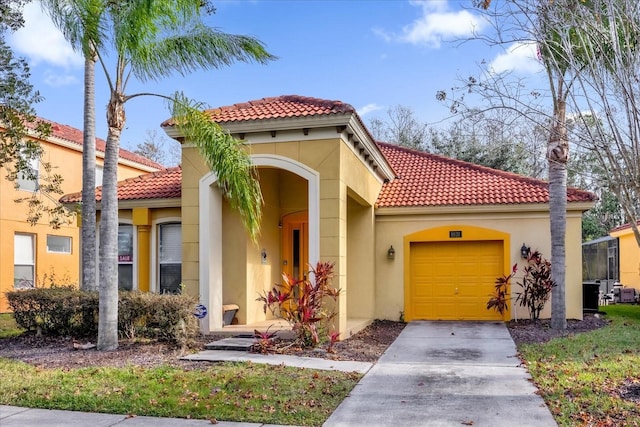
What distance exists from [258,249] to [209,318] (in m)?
2.14

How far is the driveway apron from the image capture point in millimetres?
6426

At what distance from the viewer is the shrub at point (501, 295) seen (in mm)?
14945

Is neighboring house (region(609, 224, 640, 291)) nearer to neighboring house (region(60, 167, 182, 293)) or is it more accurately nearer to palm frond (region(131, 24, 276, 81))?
neighboring house (region(60, 167, 182, 293))

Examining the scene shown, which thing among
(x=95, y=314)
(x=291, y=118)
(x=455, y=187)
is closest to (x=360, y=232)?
Answer: (x=455, y=187)

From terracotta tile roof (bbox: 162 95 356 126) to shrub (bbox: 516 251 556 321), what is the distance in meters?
6.78

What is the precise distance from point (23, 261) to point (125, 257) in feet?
21.5

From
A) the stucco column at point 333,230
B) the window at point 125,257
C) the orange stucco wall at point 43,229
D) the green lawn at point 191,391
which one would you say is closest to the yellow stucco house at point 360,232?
the window at point 125,257

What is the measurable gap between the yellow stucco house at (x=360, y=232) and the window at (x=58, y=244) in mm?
6222

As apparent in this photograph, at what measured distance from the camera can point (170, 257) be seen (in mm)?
15148

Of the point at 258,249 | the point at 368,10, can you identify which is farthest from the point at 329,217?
the point at 368,10

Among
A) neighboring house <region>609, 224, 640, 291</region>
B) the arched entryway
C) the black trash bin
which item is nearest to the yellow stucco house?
the arched entryway

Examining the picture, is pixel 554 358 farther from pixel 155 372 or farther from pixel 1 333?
pixel 1 333

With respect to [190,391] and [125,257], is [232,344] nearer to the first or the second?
[190,391]

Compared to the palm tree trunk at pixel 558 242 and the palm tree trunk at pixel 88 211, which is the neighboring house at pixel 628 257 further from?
the palm tree trunk at pixel 88 211
